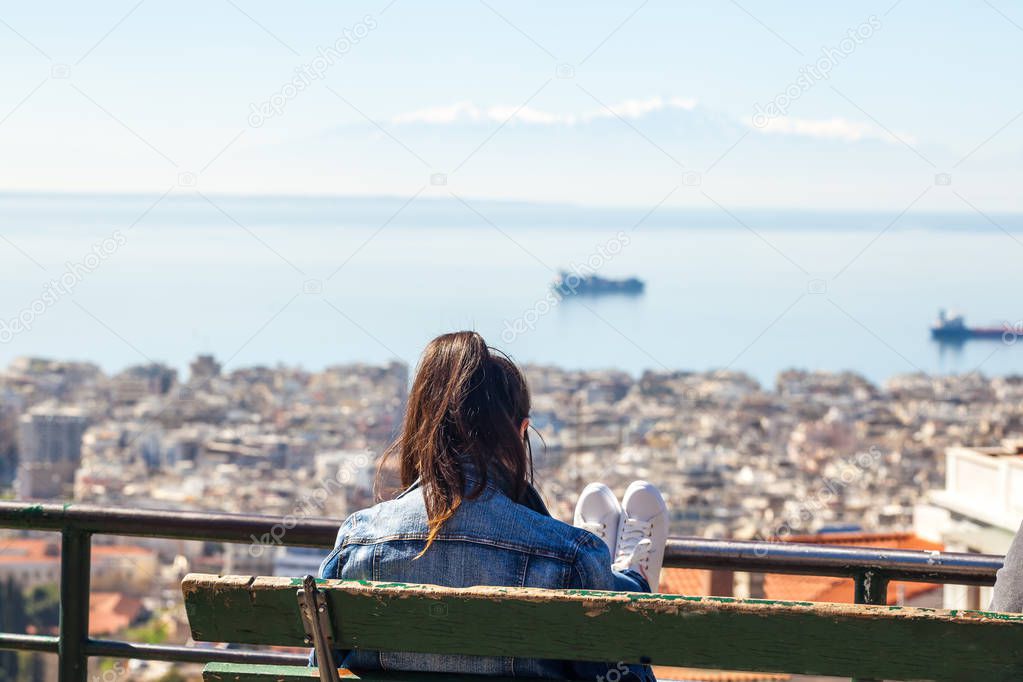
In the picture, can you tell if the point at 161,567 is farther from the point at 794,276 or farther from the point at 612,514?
the point at 794,276

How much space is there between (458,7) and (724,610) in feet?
158

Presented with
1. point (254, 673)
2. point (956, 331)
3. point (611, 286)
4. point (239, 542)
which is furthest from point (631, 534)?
point (611, 286)

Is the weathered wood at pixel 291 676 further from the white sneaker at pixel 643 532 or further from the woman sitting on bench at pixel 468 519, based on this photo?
the white sneaker at pixel 643 532

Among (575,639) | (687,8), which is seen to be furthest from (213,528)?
(687,8)

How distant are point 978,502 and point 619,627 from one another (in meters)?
21.0

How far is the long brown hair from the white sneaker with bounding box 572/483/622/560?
67 cm

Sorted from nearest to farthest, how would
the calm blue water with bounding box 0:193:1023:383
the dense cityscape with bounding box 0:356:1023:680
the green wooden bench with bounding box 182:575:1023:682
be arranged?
the green wooden bench with bounding box 182:575:1023:682
the dense cityscape with bounding box 0:356:1023:680
the calm blue water with bounding box 0:193:1023:383

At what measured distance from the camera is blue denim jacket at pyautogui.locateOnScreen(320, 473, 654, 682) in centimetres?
194

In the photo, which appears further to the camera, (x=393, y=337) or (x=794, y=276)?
(x=794, y=276)

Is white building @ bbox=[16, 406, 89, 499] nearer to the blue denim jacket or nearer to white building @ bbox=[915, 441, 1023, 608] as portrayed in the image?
white building @ bbox=[915, 441, 1023, 608]

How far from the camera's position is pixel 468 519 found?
200 cm

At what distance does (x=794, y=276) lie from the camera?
84938 millimetres

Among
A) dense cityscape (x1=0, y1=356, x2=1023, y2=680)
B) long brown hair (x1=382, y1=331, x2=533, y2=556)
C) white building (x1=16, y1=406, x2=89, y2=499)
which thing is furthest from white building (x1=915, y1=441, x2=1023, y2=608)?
white building (x1=16, y1=406, x2=89, y2=499)

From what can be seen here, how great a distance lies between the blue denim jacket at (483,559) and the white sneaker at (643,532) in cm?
53
